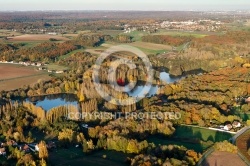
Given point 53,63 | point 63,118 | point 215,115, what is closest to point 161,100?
point 215,115

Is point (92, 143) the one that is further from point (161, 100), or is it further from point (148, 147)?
point (161, 100)

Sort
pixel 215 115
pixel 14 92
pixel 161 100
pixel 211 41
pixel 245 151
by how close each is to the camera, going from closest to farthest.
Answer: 1. pixel 245 151
2. pixel 215 115
3. pixel 161 100
4. pixel 14 92
5. pixel 211 41

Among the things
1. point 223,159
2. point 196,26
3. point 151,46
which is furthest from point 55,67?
point 196,26

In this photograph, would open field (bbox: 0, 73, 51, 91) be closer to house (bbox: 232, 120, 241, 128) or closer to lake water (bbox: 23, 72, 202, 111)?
lake water (bbox: 23, 72, 202, 111)

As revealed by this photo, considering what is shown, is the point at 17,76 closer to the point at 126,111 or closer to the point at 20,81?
the point at 20,81

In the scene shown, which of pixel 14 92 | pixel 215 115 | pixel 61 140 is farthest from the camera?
pixel 14 92
